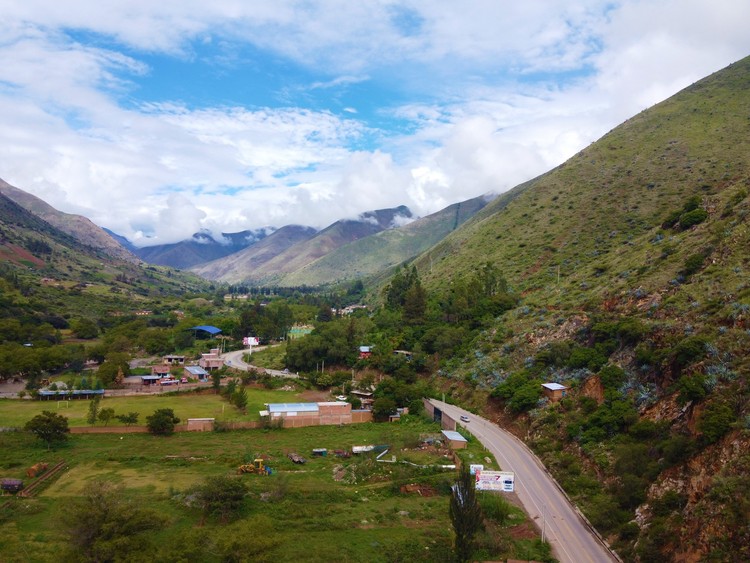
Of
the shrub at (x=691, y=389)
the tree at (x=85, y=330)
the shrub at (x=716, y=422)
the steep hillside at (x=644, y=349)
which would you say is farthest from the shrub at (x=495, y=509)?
the tree at (x=85, y=330)

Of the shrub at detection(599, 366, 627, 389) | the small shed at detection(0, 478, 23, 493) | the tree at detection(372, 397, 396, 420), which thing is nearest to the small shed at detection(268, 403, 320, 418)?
the tree at detection(372, 397, 396, 420)

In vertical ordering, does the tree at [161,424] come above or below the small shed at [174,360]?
below

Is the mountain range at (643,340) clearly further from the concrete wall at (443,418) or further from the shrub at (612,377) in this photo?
the concrete wall at (443,418)

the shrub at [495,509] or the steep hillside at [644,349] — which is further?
the shrub at [495,509]

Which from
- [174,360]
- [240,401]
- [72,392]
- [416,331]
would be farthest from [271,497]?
[174,360]

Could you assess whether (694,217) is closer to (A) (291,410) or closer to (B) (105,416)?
(A) (291,410)

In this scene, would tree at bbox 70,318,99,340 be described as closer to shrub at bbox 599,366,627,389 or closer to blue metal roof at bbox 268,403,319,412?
blue metal roof at bbox 268,403,319,412

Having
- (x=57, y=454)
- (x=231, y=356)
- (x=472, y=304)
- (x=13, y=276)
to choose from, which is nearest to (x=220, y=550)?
(x=57, y=454)
